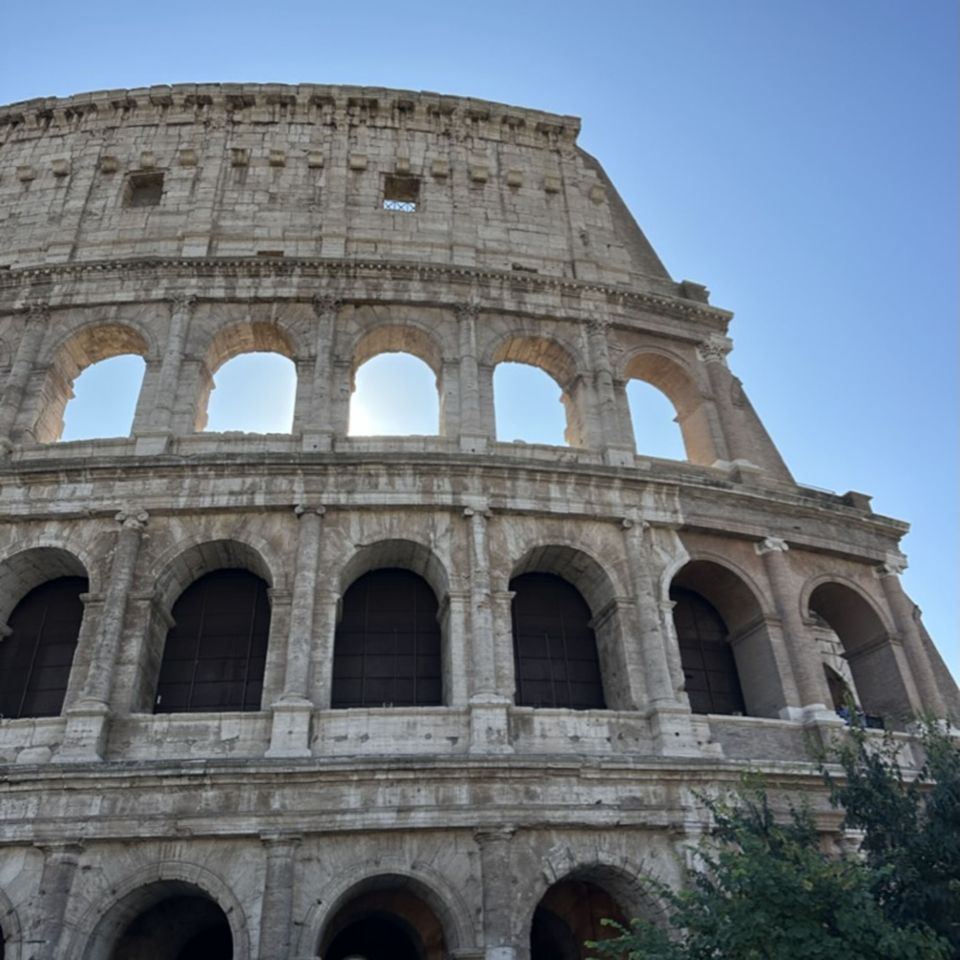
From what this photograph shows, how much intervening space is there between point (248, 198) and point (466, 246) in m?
4.74

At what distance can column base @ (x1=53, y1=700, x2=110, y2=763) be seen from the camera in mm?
10797

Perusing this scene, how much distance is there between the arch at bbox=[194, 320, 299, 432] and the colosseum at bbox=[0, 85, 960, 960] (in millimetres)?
96

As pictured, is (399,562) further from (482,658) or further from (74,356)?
(74,356)

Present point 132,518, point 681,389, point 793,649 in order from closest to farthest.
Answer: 1. point 132,518
2. point 793,649
3. point 681,389

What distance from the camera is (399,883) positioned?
1068 centimetres

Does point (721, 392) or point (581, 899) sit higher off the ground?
point (721, 392)

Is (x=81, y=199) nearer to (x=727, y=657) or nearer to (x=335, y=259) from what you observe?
(x=335, y=259)

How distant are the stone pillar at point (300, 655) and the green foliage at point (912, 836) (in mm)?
6602

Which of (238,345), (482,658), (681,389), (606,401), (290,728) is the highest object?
(238,345)

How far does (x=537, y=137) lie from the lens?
19578 millimetres

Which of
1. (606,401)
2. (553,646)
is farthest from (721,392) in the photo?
(553,646)

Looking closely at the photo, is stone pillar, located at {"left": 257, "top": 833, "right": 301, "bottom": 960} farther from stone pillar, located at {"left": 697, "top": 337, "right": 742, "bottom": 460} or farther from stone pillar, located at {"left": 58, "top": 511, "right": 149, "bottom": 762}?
stone pillar, located at {"left": 697, "top": 337, "right": 742, "bottom": 460}

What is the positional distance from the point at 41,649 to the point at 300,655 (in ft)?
14.6

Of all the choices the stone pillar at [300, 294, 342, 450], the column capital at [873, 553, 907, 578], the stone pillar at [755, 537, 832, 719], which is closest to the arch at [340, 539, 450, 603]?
the stone pillar at [300, 294, 342, 450]
